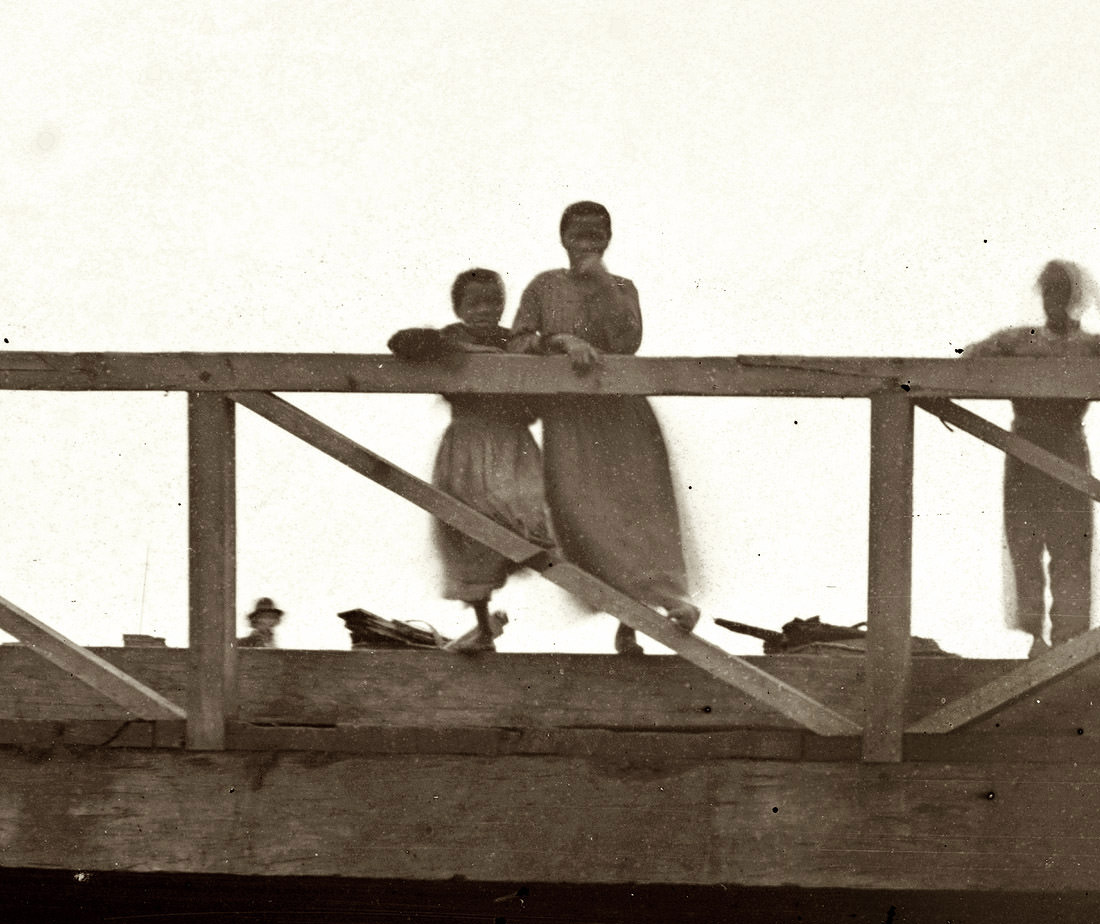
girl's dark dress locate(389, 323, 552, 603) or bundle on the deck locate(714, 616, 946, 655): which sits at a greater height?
girl's dark dress locate(389, 323, 552, 603)

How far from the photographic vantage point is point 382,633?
614cm

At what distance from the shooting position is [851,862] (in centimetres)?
517

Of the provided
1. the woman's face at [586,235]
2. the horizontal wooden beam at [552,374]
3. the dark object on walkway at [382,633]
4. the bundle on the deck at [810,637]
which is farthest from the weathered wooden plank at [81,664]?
the woman's face at [586,235]

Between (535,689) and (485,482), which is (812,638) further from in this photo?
(485,482)

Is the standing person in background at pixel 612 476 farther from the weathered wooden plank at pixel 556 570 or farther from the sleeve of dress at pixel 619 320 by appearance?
the weathered wooden plank at pixel 556 570

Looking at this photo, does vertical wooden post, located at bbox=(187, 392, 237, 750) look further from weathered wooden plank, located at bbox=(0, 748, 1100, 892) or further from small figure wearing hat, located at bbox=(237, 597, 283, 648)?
small figure wearing hat, located at bbox=(237, 597, 283, 648)

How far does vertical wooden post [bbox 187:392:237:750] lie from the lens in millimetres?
5246

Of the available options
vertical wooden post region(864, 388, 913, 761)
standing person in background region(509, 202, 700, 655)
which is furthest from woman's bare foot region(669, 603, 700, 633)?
vertical wooden post region(864, 388, 913, 761)

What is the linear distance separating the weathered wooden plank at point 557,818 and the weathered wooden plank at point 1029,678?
0.18 m

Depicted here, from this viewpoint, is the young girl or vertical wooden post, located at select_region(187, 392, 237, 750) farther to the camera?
the young girl

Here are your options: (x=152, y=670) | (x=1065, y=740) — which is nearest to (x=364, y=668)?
(x=152, y=670)

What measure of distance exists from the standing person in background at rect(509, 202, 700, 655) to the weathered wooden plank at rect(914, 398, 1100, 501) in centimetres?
108

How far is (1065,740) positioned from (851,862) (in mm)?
680

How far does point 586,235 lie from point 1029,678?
220 centimetres
